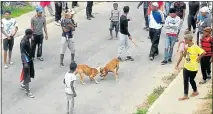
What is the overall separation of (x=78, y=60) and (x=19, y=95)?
10.1 ft

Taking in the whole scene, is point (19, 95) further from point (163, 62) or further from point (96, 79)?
point (163, 62)

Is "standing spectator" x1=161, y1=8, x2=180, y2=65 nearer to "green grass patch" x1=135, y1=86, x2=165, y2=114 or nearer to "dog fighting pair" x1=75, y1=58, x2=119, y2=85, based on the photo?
"dog fighting pair" x1=75, y1=58, x2=119, y2=85

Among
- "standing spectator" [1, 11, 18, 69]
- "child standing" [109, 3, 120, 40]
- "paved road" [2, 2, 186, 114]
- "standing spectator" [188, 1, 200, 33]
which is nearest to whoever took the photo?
"paved road" [2, 2, 186, 114]

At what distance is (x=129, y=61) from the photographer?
1680cm

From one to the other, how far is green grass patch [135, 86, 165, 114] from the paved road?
214 mm

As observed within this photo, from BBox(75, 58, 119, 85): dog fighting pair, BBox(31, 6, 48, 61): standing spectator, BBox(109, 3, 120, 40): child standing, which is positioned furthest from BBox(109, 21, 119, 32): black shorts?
BBox(75, 58, 119, 85): dog fighting pair

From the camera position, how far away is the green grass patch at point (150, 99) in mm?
12711

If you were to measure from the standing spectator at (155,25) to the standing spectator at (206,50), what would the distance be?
2.69 meters

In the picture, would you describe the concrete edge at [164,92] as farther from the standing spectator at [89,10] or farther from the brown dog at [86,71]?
the standing spectator at [89,10]

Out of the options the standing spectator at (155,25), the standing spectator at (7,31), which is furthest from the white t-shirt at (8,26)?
the standing spectator at (155,25)

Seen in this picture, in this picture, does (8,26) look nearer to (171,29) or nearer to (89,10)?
(171,29)

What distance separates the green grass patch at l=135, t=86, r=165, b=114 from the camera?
500 inches


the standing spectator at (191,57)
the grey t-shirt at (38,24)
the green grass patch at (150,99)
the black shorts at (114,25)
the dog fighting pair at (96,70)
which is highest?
the grey t-shirt at (38,24)

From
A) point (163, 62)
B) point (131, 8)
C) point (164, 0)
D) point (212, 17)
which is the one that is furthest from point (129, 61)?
point (131, 8)
